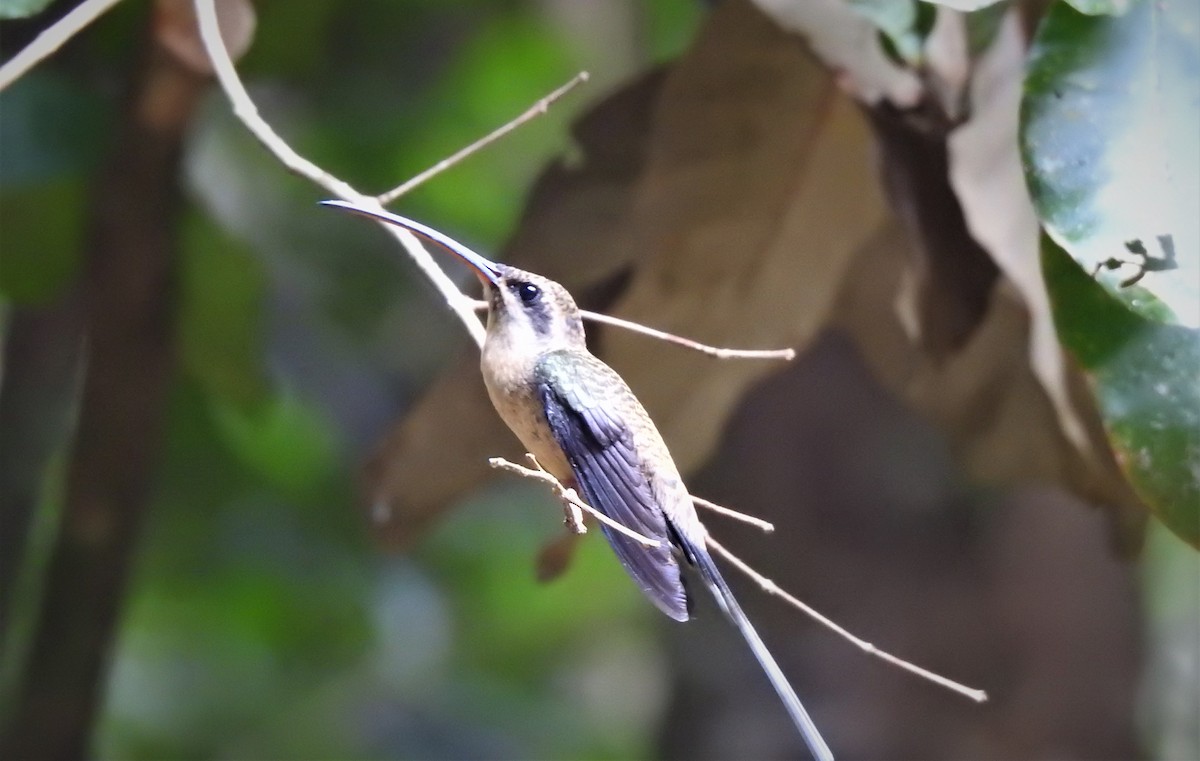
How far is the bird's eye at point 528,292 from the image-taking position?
3.15 feet

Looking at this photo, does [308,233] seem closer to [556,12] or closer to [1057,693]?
[556,12]

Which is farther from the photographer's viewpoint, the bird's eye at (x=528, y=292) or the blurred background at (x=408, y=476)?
the blurred background at (x=408, y=476)

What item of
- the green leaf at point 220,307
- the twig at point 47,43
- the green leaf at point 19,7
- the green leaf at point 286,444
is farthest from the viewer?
the green leaf at point 286,444

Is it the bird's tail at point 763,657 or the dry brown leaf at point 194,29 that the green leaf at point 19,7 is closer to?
the dry brown leaf at point 194,29

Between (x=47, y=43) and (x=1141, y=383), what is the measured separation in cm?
83

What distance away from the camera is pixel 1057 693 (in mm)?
2277

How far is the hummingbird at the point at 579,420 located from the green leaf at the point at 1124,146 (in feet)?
1.10

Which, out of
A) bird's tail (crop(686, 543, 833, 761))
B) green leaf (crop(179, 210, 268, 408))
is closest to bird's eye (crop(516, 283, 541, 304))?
bird's tail (crop(686, 543, 833, 761))

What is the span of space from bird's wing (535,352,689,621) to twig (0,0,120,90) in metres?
0.40

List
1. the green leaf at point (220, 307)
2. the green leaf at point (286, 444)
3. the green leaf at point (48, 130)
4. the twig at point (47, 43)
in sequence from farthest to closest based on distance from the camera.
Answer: the green leaf at point (286, 444)
the green leaf at point (220, 307)
the green leaf at point (48, 130)
the twig at point (47, 43)

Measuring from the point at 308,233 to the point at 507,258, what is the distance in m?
1.00

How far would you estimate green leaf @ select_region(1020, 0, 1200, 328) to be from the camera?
938 mm

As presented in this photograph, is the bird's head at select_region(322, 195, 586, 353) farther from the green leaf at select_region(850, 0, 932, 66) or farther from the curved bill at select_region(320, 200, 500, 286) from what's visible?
the green leaf at select_region(850, 0, 932, 66)

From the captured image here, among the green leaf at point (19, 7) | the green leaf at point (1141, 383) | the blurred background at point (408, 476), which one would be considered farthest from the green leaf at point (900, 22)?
the green leaf at point (19, 7)
